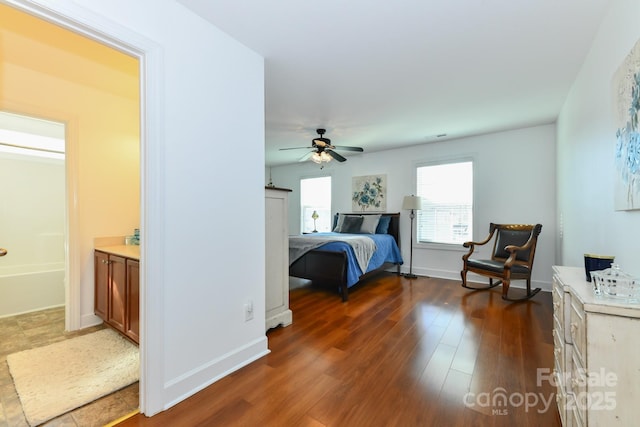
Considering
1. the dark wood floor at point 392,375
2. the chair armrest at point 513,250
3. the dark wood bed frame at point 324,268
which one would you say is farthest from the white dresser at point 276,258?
the chair armrest at point 513,250

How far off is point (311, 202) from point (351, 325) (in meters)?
4.23

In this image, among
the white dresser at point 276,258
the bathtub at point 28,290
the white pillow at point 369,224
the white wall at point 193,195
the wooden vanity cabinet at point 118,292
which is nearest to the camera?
the white wall at point 193,195

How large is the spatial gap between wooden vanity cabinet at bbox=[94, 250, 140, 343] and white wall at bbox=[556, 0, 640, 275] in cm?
314

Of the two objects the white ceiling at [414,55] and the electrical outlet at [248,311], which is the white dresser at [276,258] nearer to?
the electrical outlet at [248,311]

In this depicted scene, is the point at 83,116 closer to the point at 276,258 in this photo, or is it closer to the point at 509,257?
the point at 276,258

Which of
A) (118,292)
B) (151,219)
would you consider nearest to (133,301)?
(118,292)

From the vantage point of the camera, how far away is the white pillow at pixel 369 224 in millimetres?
5047

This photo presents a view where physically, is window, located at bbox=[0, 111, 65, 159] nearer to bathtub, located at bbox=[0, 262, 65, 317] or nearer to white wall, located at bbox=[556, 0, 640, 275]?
bathtub, located at bbox=[0, 262, 65, 317]

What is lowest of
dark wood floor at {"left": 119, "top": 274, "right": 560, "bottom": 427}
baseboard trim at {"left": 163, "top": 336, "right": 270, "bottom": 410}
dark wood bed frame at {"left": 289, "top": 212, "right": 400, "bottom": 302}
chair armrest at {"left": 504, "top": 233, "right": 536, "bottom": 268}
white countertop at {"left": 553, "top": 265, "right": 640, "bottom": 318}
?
dark wood floor at {"left": 119, "top": 274, "right": 560, "bottom": 427}

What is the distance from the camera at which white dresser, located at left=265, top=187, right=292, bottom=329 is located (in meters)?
2.57

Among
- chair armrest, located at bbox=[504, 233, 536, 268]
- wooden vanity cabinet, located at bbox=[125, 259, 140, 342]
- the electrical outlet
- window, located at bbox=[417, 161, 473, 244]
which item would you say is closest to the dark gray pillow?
window, located at bbox=[417, 161, 473, 244]

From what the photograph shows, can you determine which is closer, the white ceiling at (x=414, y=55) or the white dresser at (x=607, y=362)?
the white dresser at (x=607, y=362)

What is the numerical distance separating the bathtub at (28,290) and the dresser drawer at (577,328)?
187 inches

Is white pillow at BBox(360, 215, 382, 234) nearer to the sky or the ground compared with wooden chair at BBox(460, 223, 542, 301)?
nearer to the sky
